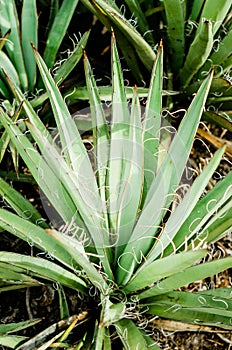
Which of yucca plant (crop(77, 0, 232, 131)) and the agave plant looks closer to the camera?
the agave plant

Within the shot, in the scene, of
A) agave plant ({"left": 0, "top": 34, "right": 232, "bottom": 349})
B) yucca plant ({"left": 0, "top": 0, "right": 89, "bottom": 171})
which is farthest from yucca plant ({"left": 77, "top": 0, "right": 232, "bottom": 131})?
agave plant ({"left": 0, "top": 34, "right": 232, "bottom": 349})

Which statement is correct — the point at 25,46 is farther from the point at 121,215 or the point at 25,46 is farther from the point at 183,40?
the point at 121,215

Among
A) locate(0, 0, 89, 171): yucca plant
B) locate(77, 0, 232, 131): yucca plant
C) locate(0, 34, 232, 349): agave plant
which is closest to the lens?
locate(0, 34, 232, 349): agave plant

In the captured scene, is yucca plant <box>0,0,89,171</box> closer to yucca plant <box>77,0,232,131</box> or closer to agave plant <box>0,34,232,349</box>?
yucca plant <box>77,0,232,131</box>

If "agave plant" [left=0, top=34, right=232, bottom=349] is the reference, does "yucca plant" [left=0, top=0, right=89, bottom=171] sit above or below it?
above

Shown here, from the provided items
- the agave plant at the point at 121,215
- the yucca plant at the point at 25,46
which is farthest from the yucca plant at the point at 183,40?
the agave plant at the point at 121,215

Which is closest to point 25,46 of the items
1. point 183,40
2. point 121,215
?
point 183,40

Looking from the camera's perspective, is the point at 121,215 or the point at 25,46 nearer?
the point at 121,215

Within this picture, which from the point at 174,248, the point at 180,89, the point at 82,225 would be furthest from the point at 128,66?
the point at 174,248

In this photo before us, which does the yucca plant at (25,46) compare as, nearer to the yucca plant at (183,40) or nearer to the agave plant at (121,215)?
the yucca plant at (183,40)
